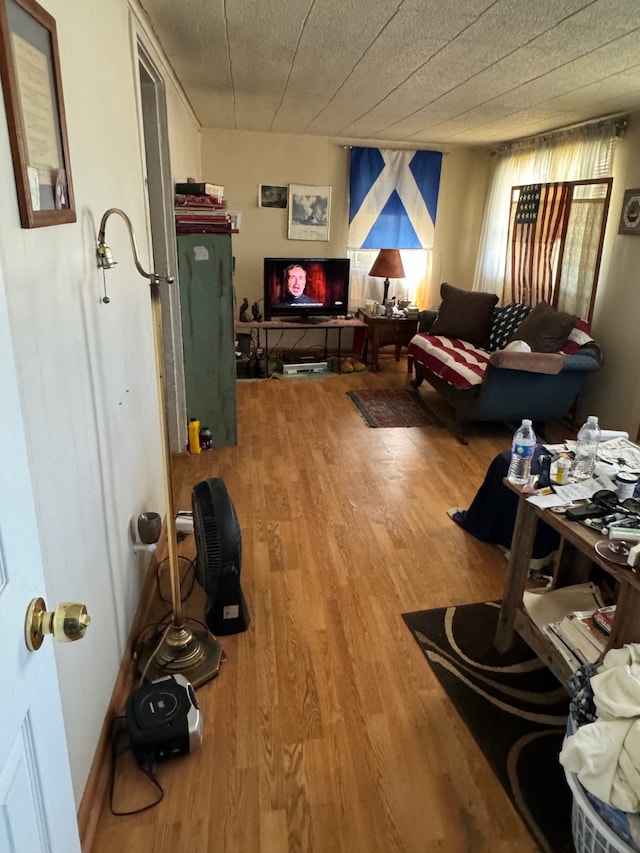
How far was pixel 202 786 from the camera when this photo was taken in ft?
4.90

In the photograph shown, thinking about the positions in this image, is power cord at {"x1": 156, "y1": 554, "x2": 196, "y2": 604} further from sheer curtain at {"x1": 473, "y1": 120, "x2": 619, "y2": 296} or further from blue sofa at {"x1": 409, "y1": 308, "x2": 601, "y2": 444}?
sheer curtain at {"x1": 473, "y1": 120, "x2": 619, "y2": 296}

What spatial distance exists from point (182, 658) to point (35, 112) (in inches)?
63.6

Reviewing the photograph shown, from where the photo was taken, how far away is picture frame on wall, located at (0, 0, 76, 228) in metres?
0.95

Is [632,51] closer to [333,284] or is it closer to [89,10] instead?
[89,10]

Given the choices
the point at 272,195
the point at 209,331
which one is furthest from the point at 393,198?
the point at 209,331

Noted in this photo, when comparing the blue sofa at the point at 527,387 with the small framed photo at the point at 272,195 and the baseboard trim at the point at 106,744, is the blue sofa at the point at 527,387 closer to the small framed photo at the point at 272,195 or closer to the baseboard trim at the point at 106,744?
the baseboard trim at the point at 106,744

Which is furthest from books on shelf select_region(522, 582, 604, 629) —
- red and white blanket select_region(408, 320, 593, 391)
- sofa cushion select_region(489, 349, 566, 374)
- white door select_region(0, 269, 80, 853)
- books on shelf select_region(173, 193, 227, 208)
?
books on shelf select_region(173, 193, 227, 208)

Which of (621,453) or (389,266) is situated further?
(389,266)

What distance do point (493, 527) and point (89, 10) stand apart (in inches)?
99.4

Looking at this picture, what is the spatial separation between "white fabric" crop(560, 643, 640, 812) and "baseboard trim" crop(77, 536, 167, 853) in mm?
1148

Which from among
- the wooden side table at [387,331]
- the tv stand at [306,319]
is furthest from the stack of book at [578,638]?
the tv stand at [306,319]

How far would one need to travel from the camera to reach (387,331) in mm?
5465

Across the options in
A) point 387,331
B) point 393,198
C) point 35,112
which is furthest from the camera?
point 393,198

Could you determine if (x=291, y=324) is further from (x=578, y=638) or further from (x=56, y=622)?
(x=56, y=622)
